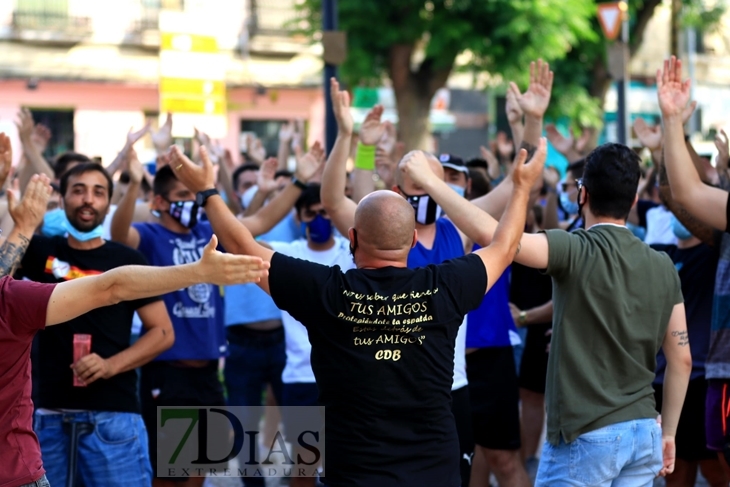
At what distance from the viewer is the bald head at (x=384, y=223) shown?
3.72 m

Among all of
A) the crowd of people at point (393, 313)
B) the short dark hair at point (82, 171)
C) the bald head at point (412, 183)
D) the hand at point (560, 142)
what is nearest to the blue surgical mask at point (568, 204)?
the crowd of people at point (393, 313)

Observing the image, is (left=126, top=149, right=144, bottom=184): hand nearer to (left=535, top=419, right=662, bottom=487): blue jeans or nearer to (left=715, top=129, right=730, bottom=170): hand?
(left=535, top=419, right=662, bottom=487): blue jeans

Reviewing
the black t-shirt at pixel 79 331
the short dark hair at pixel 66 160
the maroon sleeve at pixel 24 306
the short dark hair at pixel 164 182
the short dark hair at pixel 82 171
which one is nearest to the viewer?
the maroon sleeve at pixel 24 306

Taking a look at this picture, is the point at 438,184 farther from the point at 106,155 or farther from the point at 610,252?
the point at 106,155

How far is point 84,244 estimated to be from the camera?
5.21 meters

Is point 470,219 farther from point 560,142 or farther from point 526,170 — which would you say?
point 560,142

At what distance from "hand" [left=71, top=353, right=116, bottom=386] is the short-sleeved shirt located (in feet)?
4.03

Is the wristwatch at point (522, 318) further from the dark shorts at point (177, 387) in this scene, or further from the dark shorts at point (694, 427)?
the dark shorts at point (177, 387)

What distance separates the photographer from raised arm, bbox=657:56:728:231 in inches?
194

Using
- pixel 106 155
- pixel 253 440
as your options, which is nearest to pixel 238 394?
pixel 253 440

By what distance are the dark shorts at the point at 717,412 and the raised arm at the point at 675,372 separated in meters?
0.75

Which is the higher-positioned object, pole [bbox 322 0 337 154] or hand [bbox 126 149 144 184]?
pole [bbox 322 0 337 154]

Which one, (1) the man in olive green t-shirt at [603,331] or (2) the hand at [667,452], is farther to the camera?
(2) the hand at [667,452]

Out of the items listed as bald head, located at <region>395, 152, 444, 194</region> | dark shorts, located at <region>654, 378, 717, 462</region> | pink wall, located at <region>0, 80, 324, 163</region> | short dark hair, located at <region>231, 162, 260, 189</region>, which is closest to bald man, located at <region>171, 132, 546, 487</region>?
bald head, located at <region>395, 152, 444, 194</region>
